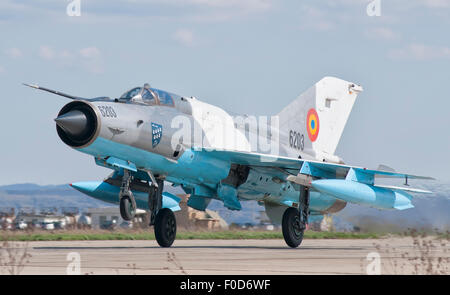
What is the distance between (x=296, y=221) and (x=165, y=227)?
10.8 feet

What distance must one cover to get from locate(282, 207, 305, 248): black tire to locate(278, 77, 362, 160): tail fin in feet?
7.96

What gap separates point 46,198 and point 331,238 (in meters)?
89.3

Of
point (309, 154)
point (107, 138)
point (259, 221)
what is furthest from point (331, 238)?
point (107, 138)

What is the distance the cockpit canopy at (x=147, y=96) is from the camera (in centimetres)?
1592

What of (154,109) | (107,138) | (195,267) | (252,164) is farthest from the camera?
(252,164)

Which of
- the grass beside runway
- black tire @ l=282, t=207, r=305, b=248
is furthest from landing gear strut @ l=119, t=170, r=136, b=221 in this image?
the grass beside runway

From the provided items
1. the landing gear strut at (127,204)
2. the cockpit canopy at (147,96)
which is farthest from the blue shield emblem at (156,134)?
the landing gear strut at (127,204)

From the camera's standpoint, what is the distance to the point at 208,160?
56.6ft

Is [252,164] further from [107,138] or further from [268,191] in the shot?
[107,138]

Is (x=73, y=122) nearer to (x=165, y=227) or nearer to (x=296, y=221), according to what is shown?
(x=165, y=227)

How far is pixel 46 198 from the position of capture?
110 m

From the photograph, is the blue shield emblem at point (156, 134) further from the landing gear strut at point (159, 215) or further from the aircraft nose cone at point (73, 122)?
the aircraft nose cone at point (73, 122)

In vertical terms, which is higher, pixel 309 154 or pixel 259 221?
pixel 309 154
